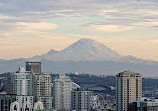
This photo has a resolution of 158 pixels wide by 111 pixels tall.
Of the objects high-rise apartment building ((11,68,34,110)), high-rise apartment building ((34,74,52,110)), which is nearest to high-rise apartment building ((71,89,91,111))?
high-rise apartment building ((34,74,52,110))

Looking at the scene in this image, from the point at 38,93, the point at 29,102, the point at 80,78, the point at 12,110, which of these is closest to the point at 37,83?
the point at 38,93

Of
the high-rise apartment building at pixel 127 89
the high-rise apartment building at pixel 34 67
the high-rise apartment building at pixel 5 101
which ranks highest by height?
the high-rise apartment building at pixel 34 67

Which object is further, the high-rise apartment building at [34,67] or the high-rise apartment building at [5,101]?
the high-rise apartment building at [34,67]

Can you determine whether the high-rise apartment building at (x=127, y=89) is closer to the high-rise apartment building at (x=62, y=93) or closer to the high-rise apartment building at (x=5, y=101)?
the high-rise apartment building at (x=62, y=93)

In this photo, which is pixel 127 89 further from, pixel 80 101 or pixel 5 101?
pixel 5 101

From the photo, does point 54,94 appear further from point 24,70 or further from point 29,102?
point 29,102

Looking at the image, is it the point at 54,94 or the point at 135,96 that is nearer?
the point at 135,96

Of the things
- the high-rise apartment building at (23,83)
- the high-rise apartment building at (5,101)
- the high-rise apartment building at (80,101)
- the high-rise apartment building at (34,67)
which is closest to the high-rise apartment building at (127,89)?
the high-rise apartment building at (80,101)
